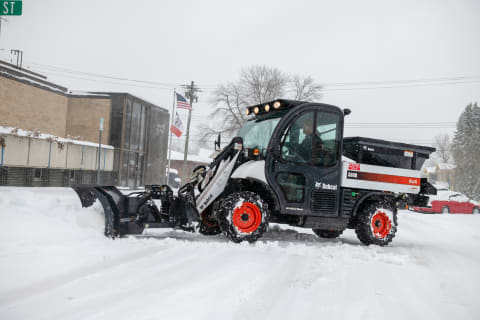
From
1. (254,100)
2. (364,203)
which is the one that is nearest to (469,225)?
(364,203)

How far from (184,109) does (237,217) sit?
18.2 metres

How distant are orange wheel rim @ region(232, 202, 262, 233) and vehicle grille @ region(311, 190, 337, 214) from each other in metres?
1.09

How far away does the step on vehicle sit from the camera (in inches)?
227

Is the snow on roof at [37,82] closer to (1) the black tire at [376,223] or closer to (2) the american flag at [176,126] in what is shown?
(2) the american flag at [176,126]

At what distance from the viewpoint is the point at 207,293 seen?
128 inches

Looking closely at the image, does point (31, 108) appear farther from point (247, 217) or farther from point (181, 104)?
point (247, 217)

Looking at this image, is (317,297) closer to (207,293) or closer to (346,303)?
(346,303)

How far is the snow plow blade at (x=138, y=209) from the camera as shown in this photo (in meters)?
5.43

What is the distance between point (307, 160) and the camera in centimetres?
633

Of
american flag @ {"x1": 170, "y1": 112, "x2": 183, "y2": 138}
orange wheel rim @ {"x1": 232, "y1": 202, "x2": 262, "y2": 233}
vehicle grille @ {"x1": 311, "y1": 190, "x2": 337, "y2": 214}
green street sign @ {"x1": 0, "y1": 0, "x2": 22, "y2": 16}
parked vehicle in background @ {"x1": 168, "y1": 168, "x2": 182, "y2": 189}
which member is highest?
green street sign @ {"x1": 0, "y1": 0, "x2": 22, "y2": 16}

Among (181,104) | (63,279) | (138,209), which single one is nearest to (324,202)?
(138,209)

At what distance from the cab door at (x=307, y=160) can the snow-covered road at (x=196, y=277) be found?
78 cm

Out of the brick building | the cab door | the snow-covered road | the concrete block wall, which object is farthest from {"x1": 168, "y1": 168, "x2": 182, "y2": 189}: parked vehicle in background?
the snow-covered road

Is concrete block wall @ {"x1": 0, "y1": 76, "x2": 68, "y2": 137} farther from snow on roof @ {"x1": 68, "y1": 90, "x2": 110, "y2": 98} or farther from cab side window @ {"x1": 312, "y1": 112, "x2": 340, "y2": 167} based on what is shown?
cab side window @ {"x1": 312, "y1": 112, "x2": 340, "y2": 167}
